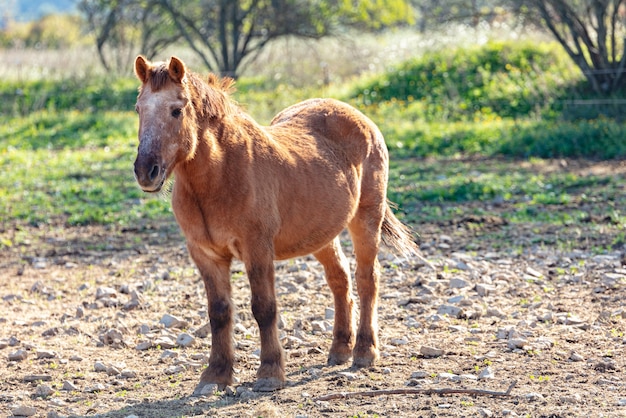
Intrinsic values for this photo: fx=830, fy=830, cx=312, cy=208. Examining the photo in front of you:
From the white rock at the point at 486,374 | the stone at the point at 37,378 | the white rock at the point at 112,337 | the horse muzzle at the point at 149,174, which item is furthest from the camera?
the white rock at the point at 112,337

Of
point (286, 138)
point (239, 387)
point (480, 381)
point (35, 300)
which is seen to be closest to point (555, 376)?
point (480, 381)

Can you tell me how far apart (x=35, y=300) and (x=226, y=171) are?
329 centimetres

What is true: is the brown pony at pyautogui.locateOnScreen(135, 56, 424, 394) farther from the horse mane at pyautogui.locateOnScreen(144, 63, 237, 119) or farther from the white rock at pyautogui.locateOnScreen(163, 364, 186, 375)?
the white rock at pyautogui.locateOnScreen(163, 364, 186, 375)

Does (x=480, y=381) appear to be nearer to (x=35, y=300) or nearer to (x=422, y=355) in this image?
(x=422, y=355)

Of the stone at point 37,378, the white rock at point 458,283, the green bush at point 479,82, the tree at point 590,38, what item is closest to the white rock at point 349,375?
the stone at point 37,378

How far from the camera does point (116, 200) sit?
37.6 feet

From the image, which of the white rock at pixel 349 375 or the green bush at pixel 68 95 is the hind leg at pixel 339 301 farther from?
the green bush at pixel 68 95

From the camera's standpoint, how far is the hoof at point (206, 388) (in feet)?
16.5

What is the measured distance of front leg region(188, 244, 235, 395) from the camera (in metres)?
5.16

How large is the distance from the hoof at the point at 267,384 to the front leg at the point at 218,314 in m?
Answer: 0.23

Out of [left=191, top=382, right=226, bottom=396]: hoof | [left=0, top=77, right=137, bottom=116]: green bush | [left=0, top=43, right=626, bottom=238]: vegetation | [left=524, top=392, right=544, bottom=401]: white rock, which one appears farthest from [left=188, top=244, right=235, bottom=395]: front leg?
[left=0, top=77, right=137, bottom=116]: green bush

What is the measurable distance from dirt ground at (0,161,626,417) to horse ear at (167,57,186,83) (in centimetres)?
188

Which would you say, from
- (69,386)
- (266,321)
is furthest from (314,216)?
(69,386)

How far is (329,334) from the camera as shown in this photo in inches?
249
